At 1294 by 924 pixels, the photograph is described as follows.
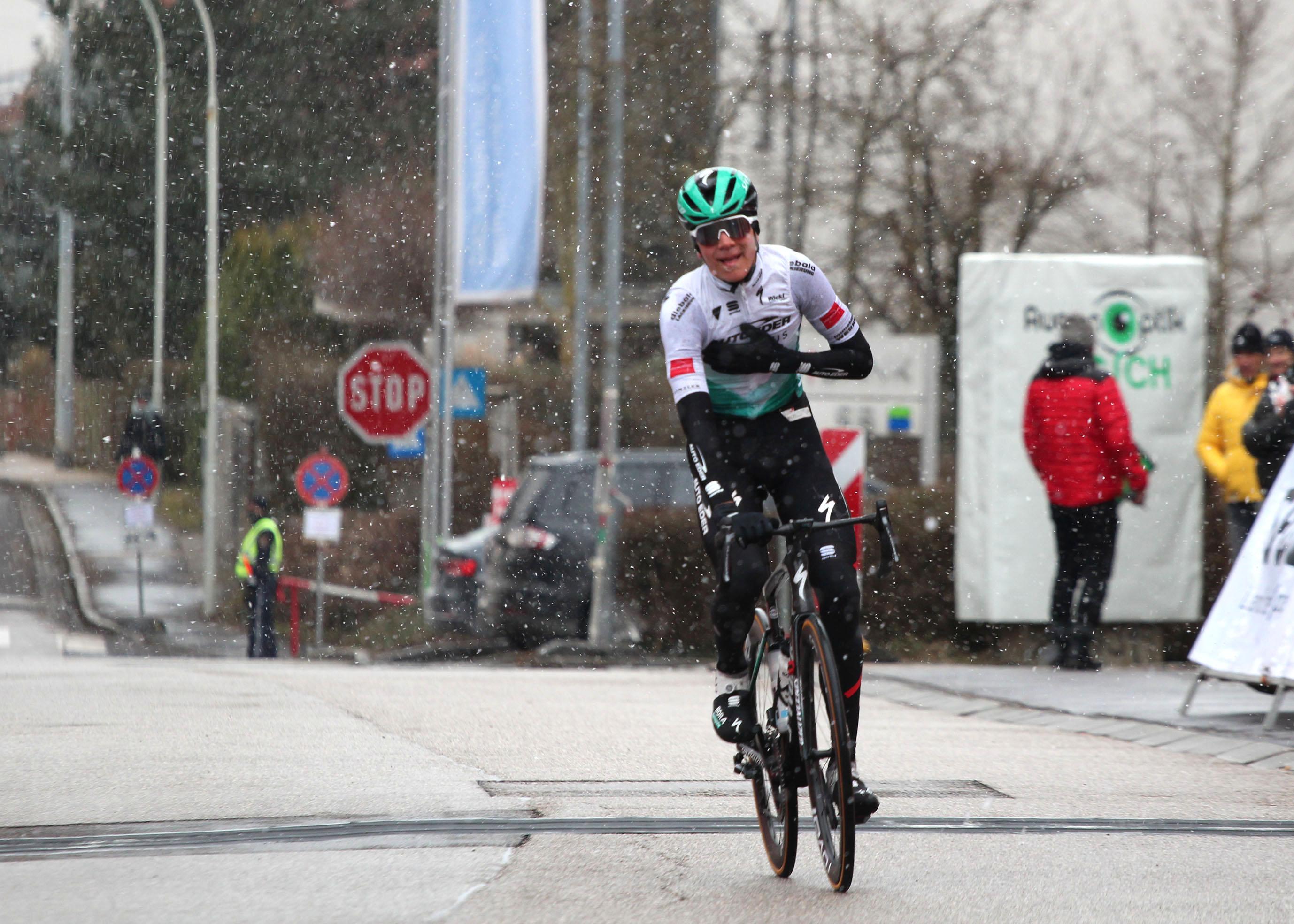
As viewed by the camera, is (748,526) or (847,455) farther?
(847,455)

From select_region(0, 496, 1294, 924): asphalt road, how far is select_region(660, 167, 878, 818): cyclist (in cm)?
49

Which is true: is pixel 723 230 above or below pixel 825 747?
above

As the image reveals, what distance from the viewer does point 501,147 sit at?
656 inches

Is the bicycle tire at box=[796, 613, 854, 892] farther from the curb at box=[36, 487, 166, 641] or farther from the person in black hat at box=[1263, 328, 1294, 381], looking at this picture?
the curb at box=[36, 487, 166, 641]

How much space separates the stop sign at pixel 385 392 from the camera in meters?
18.5

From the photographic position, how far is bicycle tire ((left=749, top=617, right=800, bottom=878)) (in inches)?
181

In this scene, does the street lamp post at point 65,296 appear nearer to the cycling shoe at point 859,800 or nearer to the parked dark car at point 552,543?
the parked dark car at point 552,543

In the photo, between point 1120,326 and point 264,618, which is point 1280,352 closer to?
point 1120,326

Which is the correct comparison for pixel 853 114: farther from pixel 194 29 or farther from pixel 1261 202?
pixel 194 29

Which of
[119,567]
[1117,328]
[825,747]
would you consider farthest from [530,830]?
[119,567]

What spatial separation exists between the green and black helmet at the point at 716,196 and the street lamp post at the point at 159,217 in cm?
1789

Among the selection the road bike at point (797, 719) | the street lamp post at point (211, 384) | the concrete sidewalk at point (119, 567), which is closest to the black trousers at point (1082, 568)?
the road bike at point (797, 719)

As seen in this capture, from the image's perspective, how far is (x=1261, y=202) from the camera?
1501cm

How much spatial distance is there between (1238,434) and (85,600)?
11.2 metres
